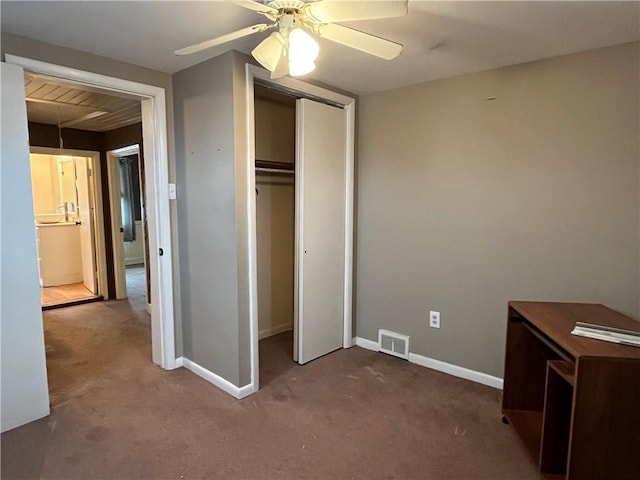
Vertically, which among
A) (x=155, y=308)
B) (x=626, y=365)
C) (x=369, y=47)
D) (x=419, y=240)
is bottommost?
(x=155, y=308)

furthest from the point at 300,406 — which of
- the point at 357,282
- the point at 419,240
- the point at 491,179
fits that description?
the point at 491,179

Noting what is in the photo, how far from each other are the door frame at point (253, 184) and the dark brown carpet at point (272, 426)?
13.8 inches

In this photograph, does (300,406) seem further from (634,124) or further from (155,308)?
(634,124)

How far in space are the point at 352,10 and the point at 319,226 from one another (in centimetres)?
184

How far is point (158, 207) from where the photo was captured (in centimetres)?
281

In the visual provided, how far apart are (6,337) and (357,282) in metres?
2.49

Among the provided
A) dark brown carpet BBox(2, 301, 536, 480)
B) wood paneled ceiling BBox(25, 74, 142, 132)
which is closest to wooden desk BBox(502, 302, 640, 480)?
dark brown carpet BBox(2, 301, 536, 480)

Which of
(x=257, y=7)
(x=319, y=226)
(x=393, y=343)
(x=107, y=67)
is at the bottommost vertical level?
(x=393, y=343)

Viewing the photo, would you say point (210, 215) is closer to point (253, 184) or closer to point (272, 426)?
point (253, 184)

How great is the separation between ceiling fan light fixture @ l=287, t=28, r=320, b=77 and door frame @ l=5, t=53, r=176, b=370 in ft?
4.92

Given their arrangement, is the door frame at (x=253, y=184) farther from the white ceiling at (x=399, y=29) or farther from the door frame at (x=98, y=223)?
the door frame at (x=98, y=223)

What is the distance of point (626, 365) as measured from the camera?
149cm

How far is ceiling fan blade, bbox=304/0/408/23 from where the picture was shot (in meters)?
1.36

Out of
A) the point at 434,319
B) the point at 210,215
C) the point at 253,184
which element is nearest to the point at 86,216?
the point at 210,215
